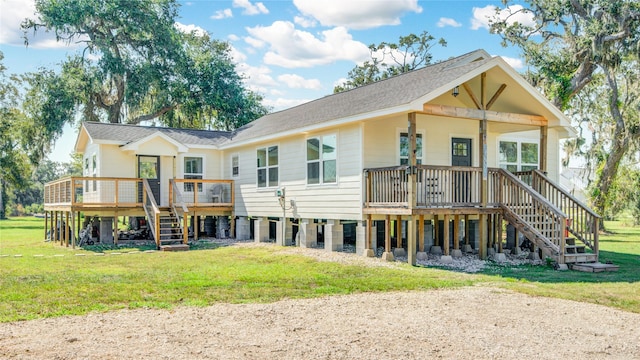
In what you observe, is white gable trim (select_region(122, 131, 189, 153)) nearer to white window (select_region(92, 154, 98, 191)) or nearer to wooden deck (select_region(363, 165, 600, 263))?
white window (select_region(92, 154, 98, 191))

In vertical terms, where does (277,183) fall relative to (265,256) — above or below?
above

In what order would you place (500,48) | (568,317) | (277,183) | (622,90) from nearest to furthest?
(568,317), (277,183), (500,48), (622,90)

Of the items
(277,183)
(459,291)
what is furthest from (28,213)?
(459,291)

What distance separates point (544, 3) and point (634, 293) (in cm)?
1902

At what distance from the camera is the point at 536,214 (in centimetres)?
1344

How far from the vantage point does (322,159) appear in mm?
16281

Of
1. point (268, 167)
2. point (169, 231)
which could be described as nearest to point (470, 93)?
point (268, 167)

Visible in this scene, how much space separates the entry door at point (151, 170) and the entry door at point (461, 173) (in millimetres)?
10657

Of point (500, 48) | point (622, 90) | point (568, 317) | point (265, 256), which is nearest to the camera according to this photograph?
point (568, 317)

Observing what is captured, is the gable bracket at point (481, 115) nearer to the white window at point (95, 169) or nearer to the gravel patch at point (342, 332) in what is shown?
the gravel patch at point (342, 332)

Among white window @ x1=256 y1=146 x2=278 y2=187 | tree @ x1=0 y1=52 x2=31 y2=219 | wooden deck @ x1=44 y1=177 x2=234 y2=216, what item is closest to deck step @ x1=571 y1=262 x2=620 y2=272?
white window @ x1=256 y1=146 x2=278 y2=187

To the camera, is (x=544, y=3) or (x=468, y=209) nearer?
(x=468, y=209)

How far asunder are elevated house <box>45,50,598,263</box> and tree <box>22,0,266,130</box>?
10307mm

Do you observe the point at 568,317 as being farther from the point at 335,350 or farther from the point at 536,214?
the point at 536,214
